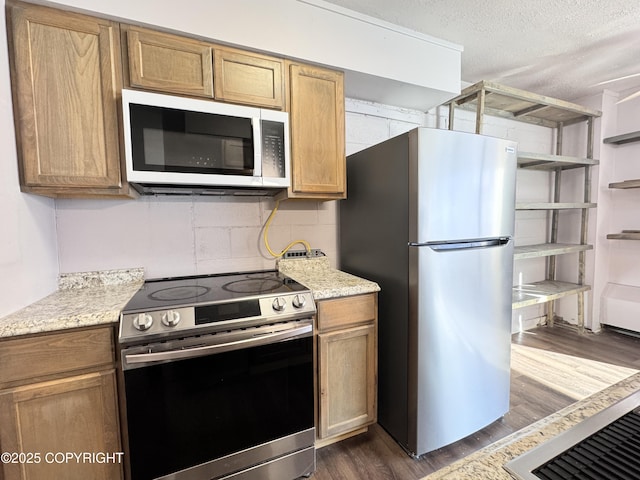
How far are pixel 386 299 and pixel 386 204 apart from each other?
0.56 meters

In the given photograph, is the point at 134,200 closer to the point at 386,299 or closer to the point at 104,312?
the point at 104,312

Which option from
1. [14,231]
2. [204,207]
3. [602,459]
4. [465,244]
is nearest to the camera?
[602,459]

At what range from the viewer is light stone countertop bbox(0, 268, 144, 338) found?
1066mm

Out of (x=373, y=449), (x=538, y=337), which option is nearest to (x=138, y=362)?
(x=373, y=449)

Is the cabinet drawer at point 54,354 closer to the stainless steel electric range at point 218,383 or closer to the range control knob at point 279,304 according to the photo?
the stainless steel electric range at point 218,383

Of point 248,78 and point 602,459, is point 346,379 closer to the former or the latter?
point 602,459

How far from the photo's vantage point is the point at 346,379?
63.1 inches

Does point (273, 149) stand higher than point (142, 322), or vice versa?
point (273, 149)

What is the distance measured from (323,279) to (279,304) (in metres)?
0.50

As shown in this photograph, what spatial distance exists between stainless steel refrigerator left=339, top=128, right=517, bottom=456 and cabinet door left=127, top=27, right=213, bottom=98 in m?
1.04

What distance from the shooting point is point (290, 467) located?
1418 millimetres

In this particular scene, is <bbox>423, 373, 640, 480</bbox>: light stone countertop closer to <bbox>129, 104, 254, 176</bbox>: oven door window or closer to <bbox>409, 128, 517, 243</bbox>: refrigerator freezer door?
<bbox>409, 128, 517, 243</bbox>: refrigerator freezer door

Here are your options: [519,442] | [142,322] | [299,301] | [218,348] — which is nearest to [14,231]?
[142,322]

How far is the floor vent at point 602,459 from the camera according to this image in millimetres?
456
